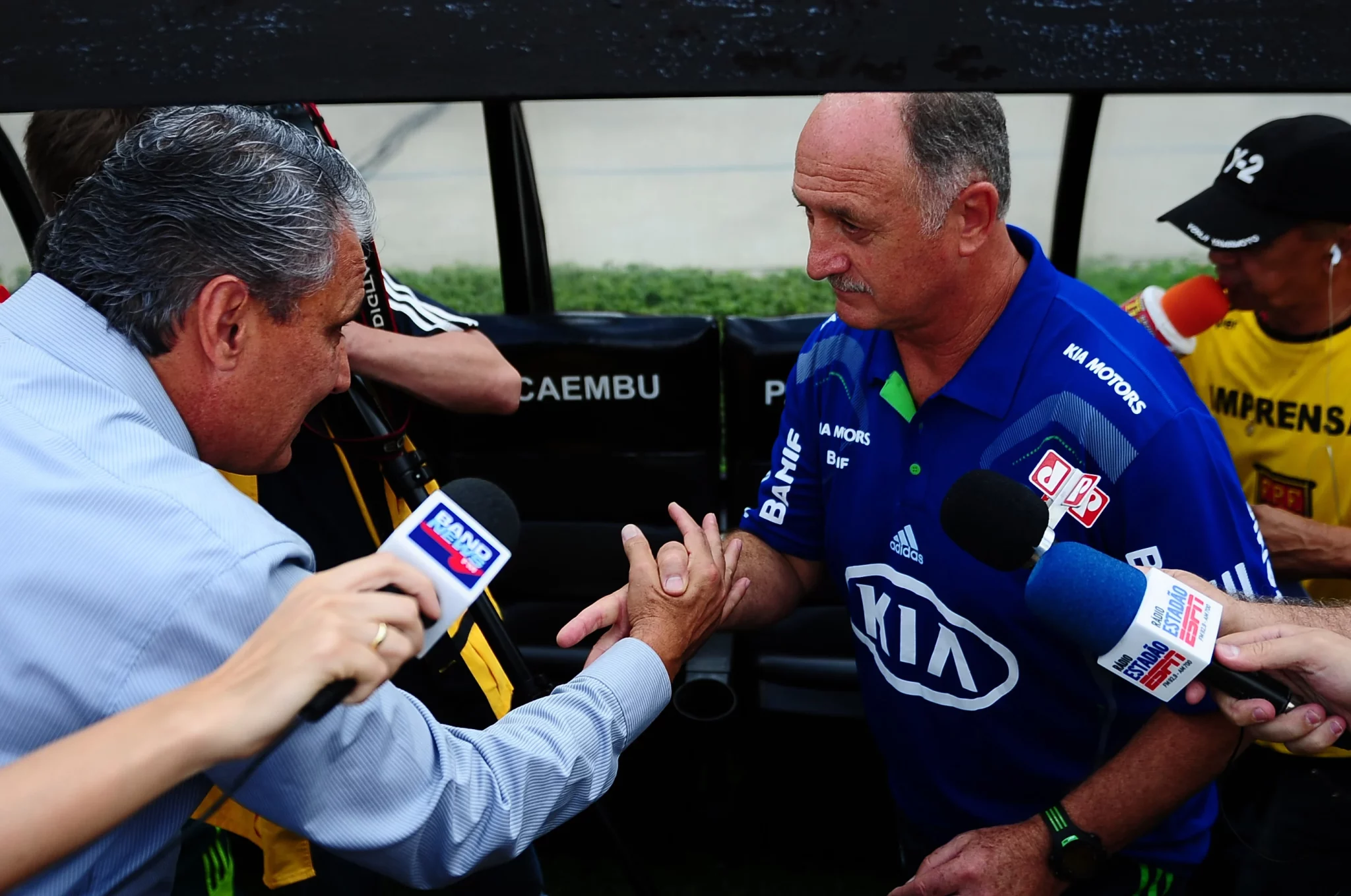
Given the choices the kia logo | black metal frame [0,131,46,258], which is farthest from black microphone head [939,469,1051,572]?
black metal frame [0,131,46,258]

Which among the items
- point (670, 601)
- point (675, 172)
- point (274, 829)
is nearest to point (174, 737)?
point (670, 601)

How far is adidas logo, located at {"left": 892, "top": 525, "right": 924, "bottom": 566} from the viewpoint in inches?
71.5

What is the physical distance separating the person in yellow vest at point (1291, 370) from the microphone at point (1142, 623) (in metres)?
1.01

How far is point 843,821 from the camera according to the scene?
3379mm

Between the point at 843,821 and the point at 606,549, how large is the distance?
3.96 ft

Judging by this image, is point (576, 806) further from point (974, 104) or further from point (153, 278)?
point (974, 104)

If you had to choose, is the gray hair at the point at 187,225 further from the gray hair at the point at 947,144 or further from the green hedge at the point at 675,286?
the green hedge at the point at 675,286

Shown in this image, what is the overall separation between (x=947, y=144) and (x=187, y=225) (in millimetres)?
1140

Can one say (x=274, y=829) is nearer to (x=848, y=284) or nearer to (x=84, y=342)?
(x=84, y=342)

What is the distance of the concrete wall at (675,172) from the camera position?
4.25 metres

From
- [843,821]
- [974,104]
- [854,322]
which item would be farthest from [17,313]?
[843,821]

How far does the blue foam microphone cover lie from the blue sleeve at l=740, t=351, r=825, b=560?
0.77 meters

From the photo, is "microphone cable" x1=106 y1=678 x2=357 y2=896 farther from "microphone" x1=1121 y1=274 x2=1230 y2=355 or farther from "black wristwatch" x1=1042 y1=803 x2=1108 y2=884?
"microphone" x1=1121 y1=274 x2=1230 y2=355

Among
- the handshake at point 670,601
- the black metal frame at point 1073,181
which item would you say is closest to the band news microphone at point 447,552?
the handshake at point 670,601
